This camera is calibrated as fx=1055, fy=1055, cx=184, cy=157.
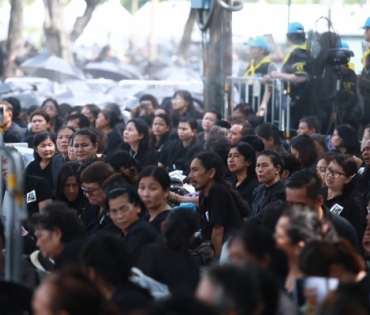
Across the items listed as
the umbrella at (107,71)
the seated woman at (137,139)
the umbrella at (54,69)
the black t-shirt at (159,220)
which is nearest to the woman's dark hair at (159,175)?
the black t-shirt at (159,220)

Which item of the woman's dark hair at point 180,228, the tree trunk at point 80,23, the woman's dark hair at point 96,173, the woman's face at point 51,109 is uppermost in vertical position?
the woman's dark hair at point 180,228

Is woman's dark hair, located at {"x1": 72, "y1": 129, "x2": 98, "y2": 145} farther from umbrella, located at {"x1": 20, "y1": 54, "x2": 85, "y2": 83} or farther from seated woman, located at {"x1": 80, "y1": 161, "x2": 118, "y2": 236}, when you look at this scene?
umbrella, located at {"x1": 20, "y1": 54, "x2": 85, "y2": 83}

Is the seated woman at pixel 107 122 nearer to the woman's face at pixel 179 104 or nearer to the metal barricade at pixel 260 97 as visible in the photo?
the metal barricade at pixel 260 97

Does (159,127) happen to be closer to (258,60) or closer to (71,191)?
(258,60)

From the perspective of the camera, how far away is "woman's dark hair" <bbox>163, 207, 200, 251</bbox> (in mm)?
6074

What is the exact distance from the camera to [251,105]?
16.3m

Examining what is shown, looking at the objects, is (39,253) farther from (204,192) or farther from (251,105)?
(251,105)

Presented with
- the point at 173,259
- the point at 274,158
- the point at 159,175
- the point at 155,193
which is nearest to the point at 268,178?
the point at 274,158

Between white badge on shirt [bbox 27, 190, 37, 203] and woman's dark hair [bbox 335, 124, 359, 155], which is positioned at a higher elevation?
white badge on shirt [bbox 27, 190, 37, 203]

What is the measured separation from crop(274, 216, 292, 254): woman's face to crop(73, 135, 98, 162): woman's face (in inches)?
213

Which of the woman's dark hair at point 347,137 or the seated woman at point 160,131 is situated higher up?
the woman's dark hair at point 347,137

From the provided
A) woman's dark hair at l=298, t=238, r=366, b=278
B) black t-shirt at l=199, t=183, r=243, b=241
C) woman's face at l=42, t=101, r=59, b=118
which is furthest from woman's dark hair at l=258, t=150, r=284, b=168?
woman's face at l=42, t=101, r=59, b=118

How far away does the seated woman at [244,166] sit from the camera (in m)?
9.61

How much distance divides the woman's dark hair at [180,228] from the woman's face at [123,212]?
0.59 metres
